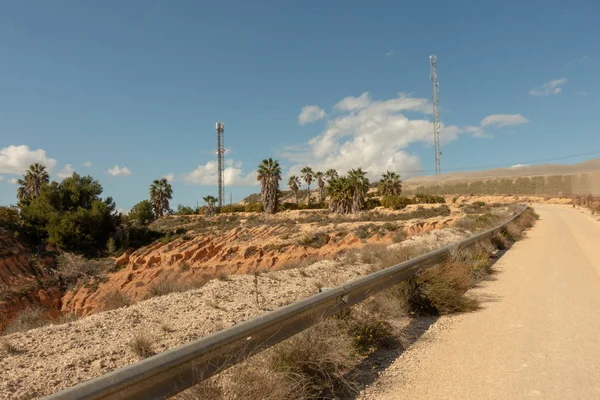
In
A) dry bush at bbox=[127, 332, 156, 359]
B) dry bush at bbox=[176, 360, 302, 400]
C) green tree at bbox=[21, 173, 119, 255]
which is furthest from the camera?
green tree at bbox=[21, 173, 119, 255]

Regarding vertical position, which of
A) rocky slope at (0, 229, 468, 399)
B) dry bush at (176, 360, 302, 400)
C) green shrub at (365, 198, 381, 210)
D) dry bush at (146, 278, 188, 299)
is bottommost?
dry bush at (146, 278, 188, 299)

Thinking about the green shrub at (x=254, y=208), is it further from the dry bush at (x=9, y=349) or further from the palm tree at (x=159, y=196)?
the dry bush at (x=9, y=349)

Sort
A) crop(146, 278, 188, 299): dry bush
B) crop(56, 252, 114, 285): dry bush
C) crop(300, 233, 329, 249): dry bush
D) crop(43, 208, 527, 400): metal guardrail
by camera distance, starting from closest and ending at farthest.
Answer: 1. crop(43, 208, 527, 400): metal guardrail
2. crop(146, 278, 188, 299): dry bush
3. crop(56, 252, 114, 285): dry bush
4. crop(300, 233, 329, 249): dry bush

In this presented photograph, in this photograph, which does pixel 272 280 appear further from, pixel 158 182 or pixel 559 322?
pixel 158 182

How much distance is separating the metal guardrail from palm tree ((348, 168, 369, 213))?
63.3 metres

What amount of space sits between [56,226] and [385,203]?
1873 inches

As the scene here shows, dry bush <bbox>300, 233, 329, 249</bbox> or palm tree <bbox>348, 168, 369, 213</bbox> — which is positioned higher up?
palm tree <bbox>348, 168, 369, 213</bbox>

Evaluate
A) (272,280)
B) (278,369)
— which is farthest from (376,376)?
(272,280)

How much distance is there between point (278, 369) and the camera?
4.34m

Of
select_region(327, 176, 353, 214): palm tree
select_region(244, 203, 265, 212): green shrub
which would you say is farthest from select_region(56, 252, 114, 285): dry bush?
select_region(244, 203, 265, 212): green shrub

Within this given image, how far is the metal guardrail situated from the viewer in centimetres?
272

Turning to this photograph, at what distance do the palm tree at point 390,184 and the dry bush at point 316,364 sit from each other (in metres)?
82.5

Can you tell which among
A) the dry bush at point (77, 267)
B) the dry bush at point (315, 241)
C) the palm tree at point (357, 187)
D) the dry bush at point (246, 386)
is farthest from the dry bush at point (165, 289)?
the palm tree at point (357, 187)

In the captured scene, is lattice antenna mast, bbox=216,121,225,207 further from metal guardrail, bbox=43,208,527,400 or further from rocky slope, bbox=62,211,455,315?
metal guardrail, bbox=43,208,527,400
